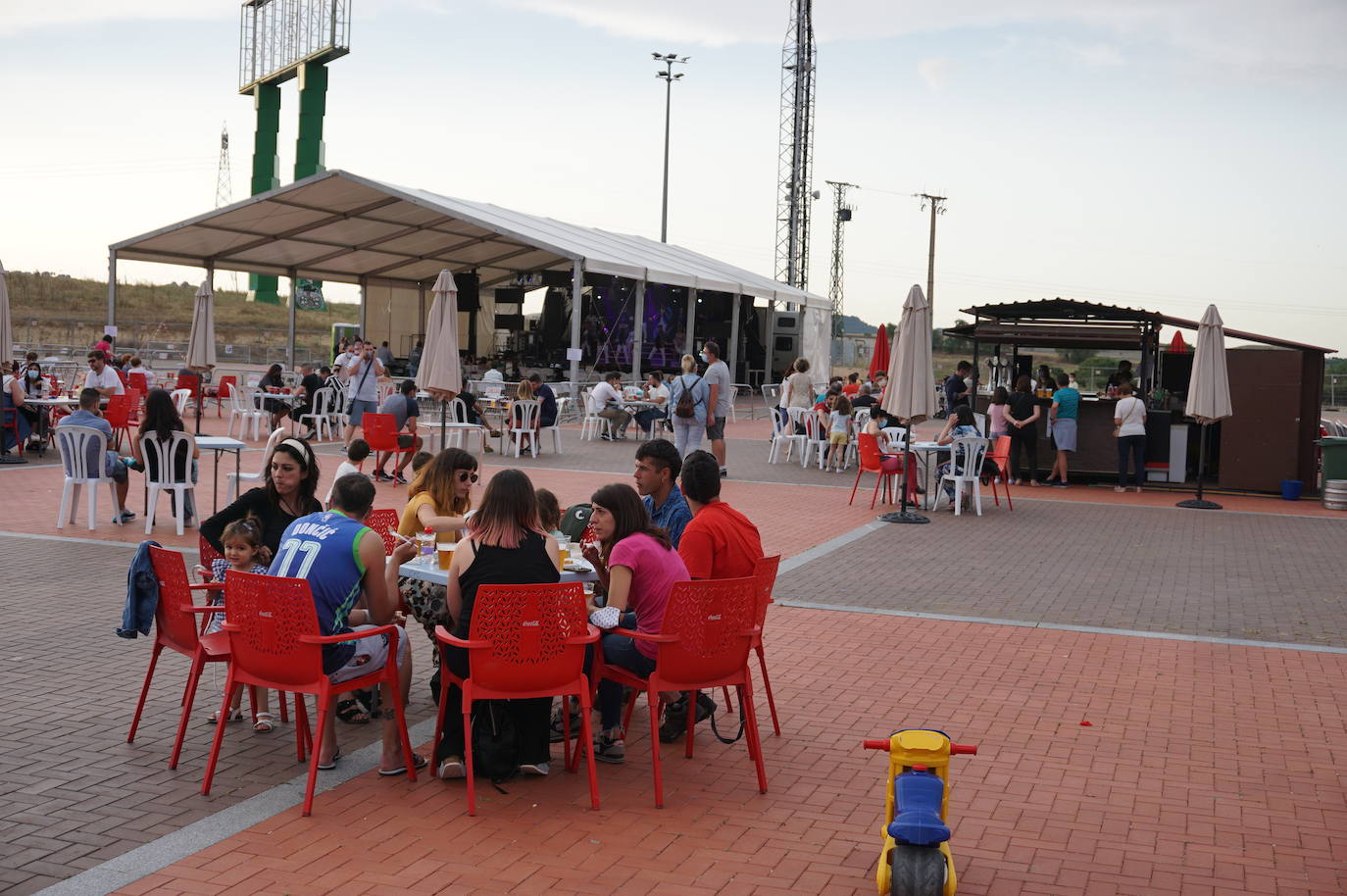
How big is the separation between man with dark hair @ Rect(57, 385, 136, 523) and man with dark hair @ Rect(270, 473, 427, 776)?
22.4 feet

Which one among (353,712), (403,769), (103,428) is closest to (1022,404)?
(103,428)

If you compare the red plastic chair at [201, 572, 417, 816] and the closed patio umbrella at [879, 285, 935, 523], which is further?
the closed patio umbrella at [879, 285, 935, 523]

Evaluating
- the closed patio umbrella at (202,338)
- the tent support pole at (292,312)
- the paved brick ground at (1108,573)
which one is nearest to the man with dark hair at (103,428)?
the paved brick ground at (1108,573)

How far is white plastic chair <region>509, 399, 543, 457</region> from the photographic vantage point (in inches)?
743

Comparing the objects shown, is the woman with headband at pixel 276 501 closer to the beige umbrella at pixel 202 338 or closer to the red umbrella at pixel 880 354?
the beige umbrella at pixel 202 338

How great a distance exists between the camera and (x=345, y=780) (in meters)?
4.88

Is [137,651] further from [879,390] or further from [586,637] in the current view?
[879,390]

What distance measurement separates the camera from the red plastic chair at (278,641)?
4.53 metres

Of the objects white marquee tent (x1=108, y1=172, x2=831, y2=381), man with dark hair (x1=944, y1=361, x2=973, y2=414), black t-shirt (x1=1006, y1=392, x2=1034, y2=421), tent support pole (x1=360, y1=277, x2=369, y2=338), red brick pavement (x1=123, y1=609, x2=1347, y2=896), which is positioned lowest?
red brick pavement (x1=123, y1=609, x2=1347, y2=896)

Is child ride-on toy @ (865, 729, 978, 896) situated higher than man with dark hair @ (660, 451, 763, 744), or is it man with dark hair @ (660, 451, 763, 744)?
man with dark hair @ (660, 451, 763, 744)

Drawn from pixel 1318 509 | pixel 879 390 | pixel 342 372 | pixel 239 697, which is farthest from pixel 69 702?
pixel 879 390

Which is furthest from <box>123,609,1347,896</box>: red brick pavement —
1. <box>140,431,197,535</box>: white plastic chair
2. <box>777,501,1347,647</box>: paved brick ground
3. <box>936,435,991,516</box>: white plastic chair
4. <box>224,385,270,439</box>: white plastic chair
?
<box>224,385,270,439</box>: white plastic chair

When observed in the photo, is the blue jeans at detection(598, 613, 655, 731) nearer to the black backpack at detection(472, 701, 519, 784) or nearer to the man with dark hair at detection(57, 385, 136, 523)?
the black backpack at detection(472, 701, 519, 784)

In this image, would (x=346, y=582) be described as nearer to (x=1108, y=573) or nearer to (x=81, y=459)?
(x=81, y=459)
